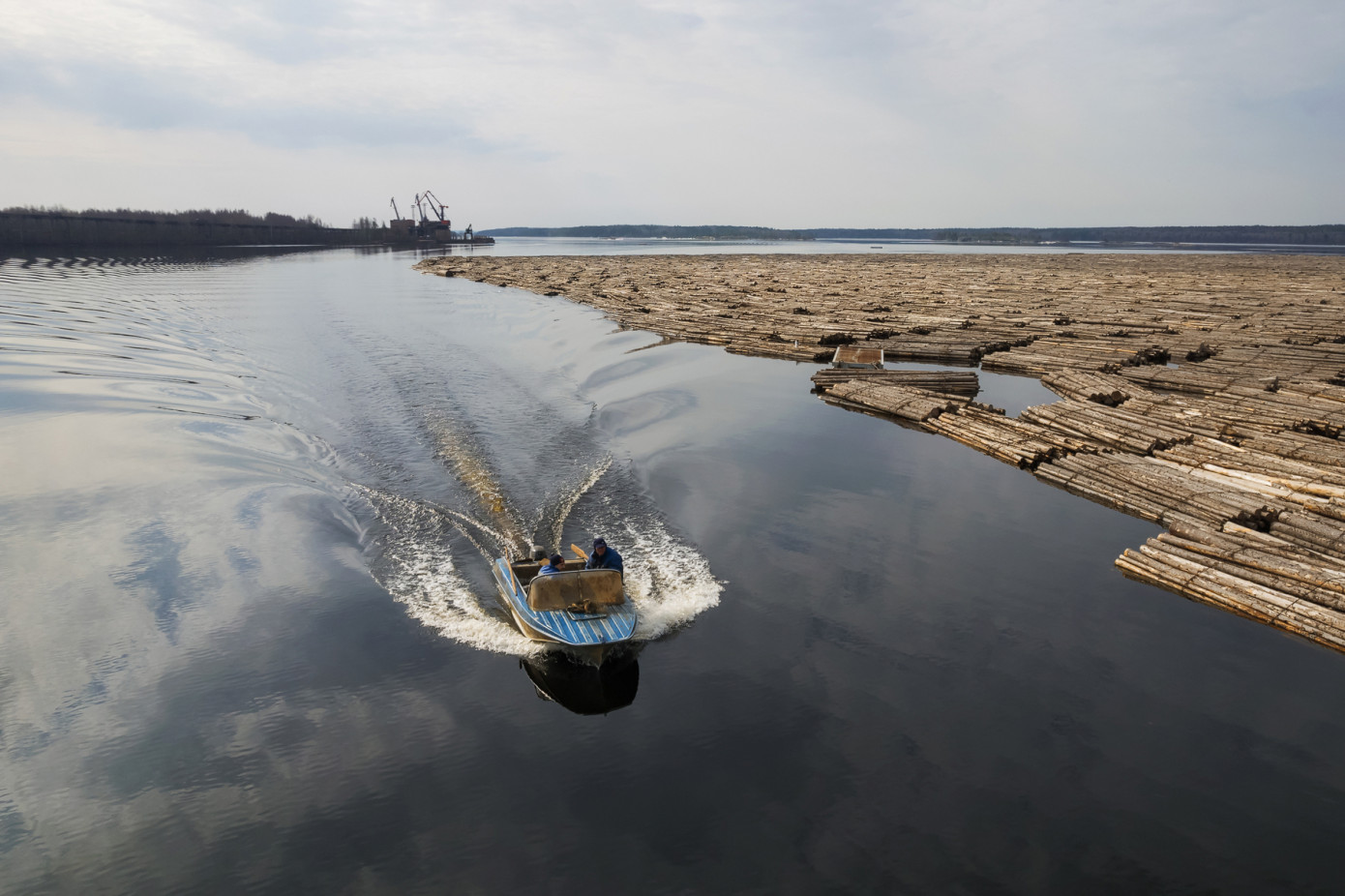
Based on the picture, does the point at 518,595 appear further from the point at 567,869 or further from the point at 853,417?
the point at 853,417

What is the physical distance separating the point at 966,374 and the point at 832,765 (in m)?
35.0

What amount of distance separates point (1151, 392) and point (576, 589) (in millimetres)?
34582

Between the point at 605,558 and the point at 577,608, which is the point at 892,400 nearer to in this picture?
the point at 605,558

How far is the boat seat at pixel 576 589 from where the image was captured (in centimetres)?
1872

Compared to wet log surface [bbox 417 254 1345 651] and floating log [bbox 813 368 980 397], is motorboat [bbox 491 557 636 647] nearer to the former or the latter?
wet log surface [bbox 417 254 1345 651]

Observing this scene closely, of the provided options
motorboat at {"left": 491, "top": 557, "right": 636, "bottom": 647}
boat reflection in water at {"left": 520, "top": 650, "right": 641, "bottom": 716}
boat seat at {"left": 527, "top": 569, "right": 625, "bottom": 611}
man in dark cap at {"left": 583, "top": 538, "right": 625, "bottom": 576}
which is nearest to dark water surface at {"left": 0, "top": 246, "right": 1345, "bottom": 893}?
boat reflection in water at {"left": 520, "top": 650, "right": 641, "bottom": 716}

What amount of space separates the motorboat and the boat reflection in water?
629mm

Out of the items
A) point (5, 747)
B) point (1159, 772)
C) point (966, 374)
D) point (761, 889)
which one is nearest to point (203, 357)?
point (5, 747)

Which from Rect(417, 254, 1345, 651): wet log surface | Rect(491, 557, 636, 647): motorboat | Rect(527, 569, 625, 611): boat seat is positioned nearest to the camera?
Rect(491, 557, 636, 647): motorboat

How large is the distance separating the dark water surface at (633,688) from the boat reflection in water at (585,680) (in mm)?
87

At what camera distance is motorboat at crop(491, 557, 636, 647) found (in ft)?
59.8

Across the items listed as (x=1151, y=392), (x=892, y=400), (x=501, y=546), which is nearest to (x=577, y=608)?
(x=501, y=546)

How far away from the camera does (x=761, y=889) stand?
12.5 m

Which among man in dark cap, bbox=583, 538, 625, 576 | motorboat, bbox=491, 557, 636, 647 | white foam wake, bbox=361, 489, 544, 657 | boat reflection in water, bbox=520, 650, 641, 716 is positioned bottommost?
boat reflection in water, bbox=520, 650, 641, 716
